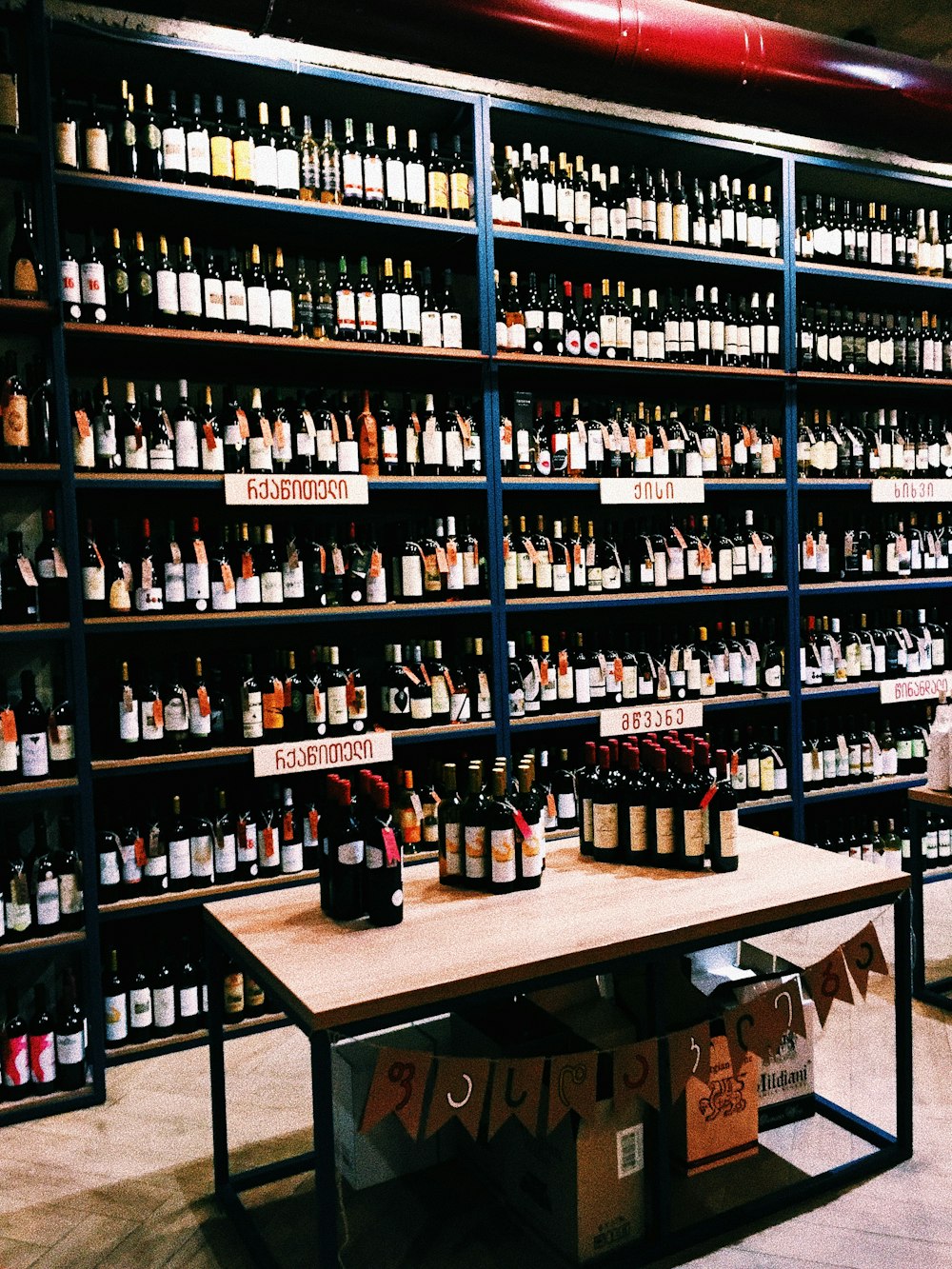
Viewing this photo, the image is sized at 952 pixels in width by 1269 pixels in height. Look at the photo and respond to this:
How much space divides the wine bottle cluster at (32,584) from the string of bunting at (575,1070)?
1.87 m

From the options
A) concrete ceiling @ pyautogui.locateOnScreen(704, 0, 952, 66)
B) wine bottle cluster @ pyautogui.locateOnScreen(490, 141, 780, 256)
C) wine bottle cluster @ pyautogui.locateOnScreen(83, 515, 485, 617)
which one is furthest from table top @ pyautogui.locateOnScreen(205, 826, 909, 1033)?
concrete ceiling @ pyautogui.locateOnScreen(704, 0, 952, 66)

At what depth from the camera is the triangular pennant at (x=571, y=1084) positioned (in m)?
1.99

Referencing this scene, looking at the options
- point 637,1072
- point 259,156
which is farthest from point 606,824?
point 259,156

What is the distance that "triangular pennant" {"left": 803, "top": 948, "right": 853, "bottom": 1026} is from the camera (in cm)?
225

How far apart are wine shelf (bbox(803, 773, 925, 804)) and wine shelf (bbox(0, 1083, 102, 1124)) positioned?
302cm

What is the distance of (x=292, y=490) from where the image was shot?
11.4ft

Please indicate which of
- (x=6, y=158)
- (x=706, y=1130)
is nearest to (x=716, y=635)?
(x=706, y=1130)

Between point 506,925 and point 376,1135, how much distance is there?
2.44ft

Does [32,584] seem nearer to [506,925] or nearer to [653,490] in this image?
[506,925]

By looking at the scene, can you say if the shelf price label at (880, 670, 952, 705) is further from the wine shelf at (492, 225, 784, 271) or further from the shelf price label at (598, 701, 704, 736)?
the wine shelf at (492, 225, 784, 271)

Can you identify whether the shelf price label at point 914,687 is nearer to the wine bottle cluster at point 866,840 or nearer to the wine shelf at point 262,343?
the wine bottle cluster at point 866,840

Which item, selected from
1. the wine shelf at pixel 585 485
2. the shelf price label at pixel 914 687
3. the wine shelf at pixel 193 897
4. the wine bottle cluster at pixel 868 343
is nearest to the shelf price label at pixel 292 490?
the wine shelf at pixel 585 485

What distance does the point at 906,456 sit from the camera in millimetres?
4812

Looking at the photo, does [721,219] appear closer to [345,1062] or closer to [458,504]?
[458,504]
